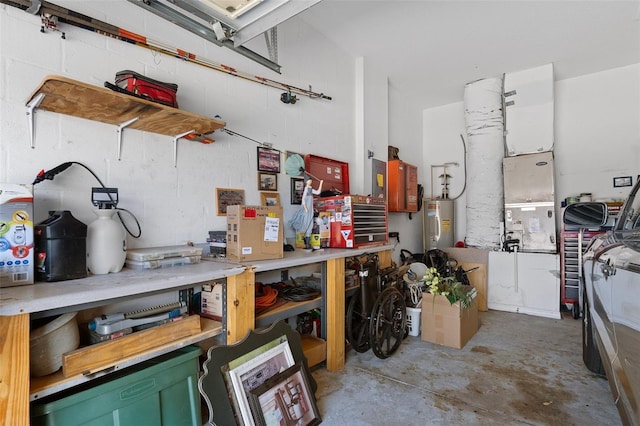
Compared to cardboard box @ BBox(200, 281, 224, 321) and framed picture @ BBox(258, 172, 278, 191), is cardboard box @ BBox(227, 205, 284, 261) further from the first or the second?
framed picture @ BBox(258, 172, 278, 191)

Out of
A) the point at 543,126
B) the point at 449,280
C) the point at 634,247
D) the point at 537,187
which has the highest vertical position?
the point at 543,126

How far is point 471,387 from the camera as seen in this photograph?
7.22 ft

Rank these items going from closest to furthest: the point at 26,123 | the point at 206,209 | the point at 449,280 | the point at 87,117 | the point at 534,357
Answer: the point at 26,123 → the point at 87,117 → the point at 206,209 → the point at 534,357 → the point at 449,280

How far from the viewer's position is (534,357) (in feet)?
8.84

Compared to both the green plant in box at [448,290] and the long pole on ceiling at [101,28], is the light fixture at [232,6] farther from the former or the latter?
the green plant in box at [448,290]

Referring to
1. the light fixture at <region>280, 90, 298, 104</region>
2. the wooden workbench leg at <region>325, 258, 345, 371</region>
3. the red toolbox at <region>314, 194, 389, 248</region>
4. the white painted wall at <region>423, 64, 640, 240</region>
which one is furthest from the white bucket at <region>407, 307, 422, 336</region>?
the white painted wall at <region>423, 64, 640, 240</region>

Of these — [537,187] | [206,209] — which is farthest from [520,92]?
[206,209]

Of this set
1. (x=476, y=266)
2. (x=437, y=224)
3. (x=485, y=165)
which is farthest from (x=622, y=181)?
(x=437, y=224)

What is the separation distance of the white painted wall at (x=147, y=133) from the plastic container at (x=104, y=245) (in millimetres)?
250

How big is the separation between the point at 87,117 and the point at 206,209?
877 mm

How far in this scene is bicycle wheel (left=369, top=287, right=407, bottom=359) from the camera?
8.41 ft

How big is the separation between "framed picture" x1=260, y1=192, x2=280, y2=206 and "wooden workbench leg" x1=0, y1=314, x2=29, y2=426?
181 cm

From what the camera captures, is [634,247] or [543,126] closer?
[634,247]

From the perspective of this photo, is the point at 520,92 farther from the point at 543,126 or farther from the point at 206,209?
Result: the point at 206,209
